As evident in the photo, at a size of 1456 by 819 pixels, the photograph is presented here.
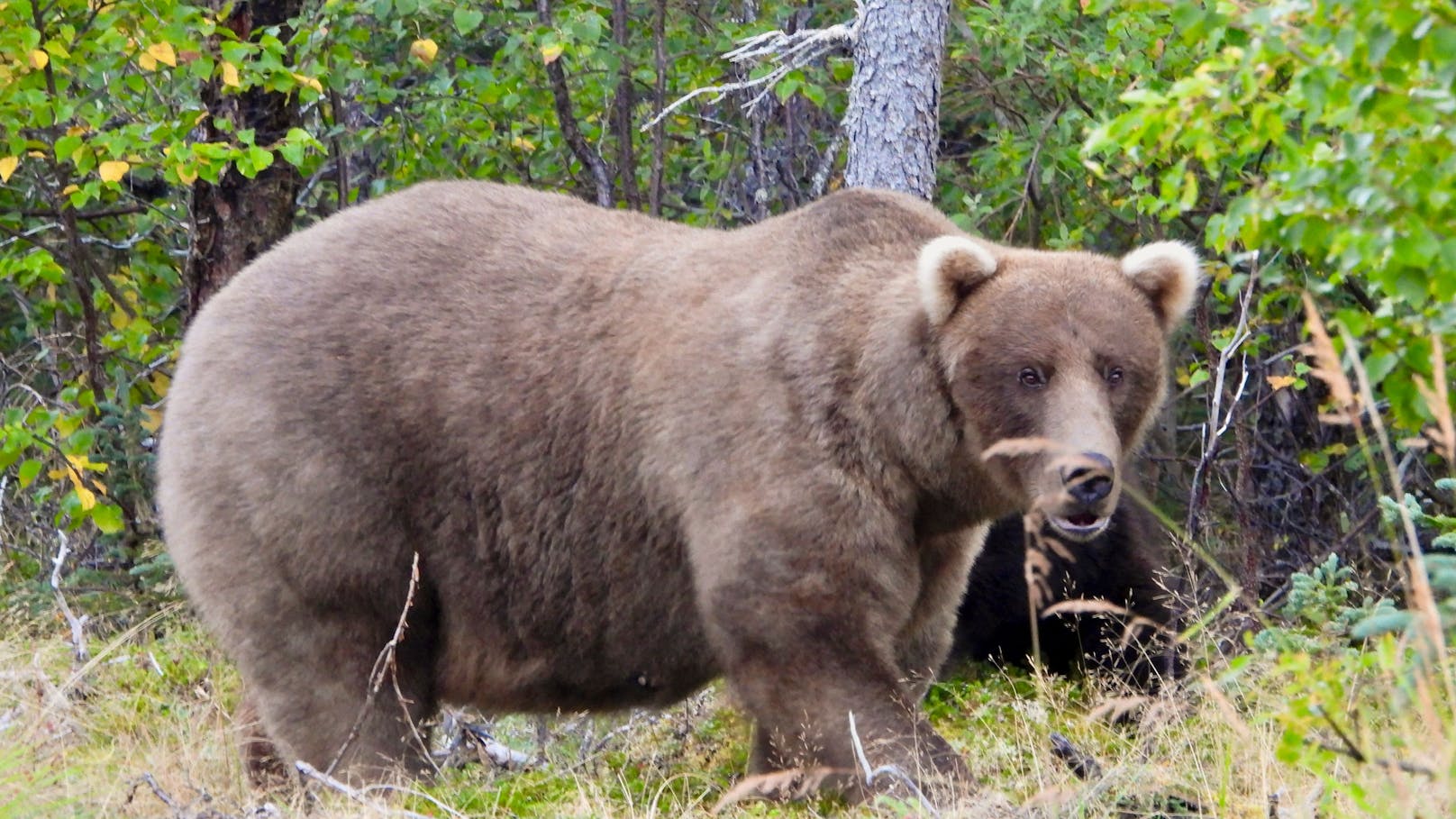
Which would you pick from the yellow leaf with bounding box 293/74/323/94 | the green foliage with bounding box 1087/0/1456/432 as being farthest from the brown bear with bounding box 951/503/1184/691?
the green foliage with bounding box 1087/0/1456/432

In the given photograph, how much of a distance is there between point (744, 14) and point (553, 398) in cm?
442

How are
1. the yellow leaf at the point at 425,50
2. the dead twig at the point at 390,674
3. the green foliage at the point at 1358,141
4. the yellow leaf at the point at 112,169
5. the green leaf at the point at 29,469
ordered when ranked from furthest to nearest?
the yellow leaf at the point at 425,50
the green leaf at the point at 29,469
the yellow leaf at the point at 112,169
the dead twig at the point at 390,674
the green foliage at the point at 1358,141

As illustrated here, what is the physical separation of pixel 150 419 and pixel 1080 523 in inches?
215

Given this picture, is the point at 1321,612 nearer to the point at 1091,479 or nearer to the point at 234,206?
the point at 1091,479

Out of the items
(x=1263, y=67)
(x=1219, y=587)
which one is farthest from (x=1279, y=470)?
(x=1263, y=67)

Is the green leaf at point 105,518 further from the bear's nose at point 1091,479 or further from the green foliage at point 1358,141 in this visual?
the green foliage at point 1358,141

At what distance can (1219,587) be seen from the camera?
369 inches

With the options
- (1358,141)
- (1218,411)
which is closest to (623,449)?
(1358,141)

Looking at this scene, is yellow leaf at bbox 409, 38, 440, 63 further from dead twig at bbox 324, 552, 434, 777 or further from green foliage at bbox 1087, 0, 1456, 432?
green foliage at bbox 1087, 0, 1456, 432

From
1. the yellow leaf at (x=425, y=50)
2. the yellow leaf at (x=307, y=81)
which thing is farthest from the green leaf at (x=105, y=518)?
the yellow leaf at (x=425, y=50)

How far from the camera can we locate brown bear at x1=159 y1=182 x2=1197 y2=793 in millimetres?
5301

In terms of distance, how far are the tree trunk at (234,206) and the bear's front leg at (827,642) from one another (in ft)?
13.4

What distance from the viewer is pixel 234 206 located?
27.9 ft

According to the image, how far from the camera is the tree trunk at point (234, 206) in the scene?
8484 mm
